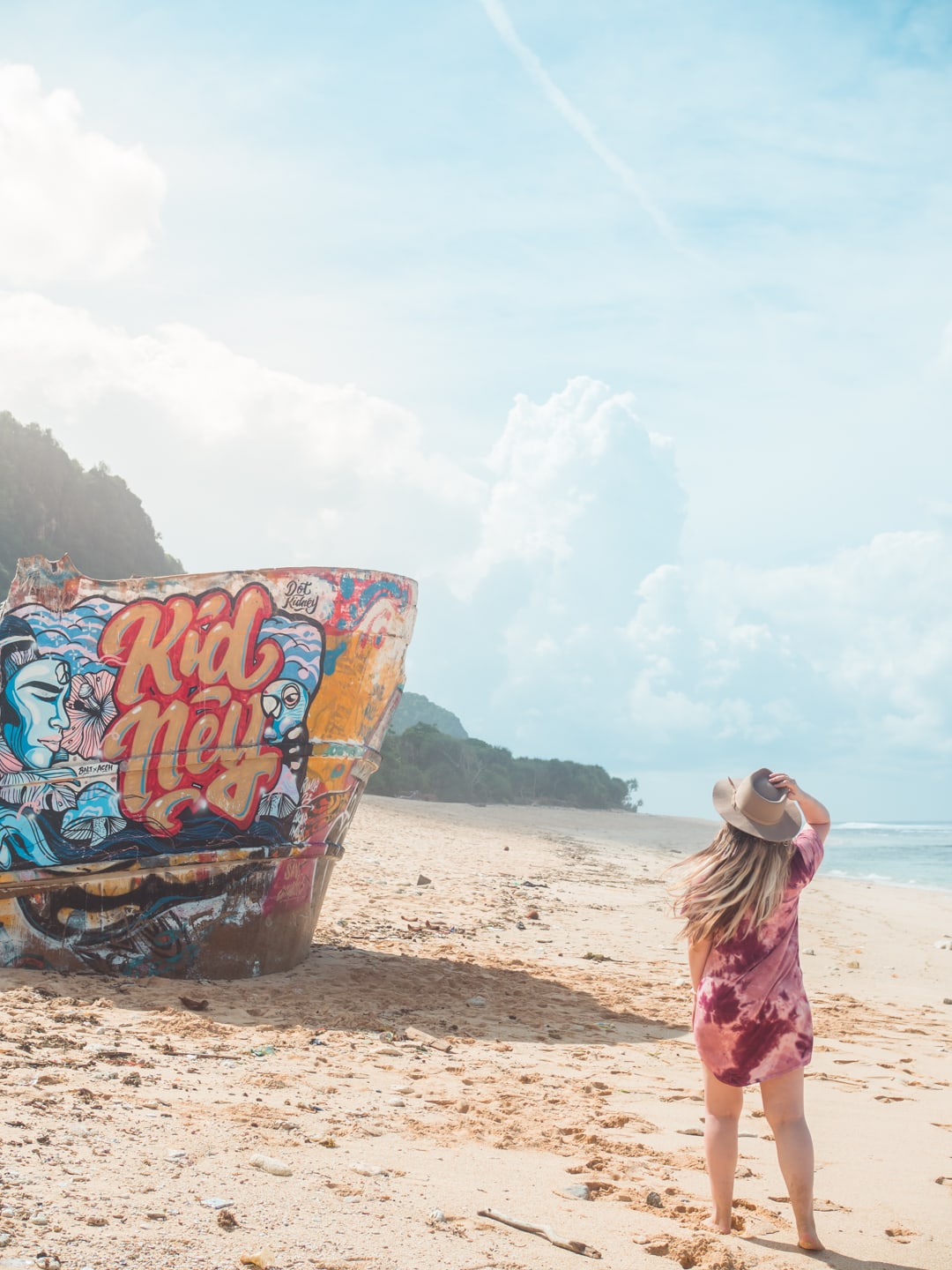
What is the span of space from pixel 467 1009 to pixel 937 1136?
2.90m

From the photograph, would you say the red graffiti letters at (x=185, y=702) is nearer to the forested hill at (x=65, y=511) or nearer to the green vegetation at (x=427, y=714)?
the forested hill at (x=65, y=511)

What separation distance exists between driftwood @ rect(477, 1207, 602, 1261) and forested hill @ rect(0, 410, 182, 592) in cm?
3474

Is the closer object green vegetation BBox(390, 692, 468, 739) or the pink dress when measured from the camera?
the pink dress

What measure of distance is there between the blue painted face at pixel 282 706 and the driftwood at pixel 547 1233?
419 centimetres

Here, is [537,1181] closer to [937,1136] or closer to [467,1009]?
[937,1136]

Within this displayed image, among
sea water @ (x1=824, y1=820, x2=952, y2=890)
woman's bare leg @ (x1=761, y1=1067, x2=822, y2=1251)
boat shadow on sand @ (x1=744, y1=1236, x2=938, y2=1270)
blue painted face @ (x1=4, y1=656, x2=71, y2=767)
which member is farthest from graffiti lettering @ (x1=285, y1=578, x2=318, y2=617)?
sea water @ (x1=824, y1=820, x2=952, y2=890)

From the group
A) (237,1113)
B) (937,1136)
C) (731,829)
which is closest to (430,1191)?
(237,1113)

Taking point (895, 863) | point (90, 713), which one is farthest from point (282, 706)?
point (895, 863)

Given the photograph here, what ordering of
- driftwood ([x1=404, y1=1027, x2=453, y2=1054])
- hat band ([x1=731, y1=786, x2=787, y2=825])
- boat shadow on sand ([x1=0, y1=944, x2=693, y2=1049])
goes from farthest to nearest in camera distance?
boat shadow on sand ([x1=0, y1=944, x2=693, y2=1049]), driftwood ([x1=404, y1=1027, x2=453, y2=1054]), hat band ([x1=731, y1=786, x2=787, y2=825])

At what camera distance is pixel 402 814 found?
2377cm

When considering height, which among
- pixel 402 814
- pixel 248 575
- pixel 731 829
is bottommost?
pixel 402 814

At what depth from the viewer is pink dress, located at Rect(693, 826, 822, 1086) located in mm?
3420

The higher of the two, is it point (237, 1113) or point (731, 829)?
point (731, 829)

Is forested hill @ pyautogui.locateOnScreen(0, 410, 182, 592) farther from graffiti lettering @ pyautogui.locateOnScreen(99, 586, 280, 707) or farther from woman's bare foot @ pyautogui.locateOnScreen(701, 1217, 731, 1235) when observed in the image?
woman's bare foot @ pyautogui.locateOnScreen(701, 1217, 731, 1235)
